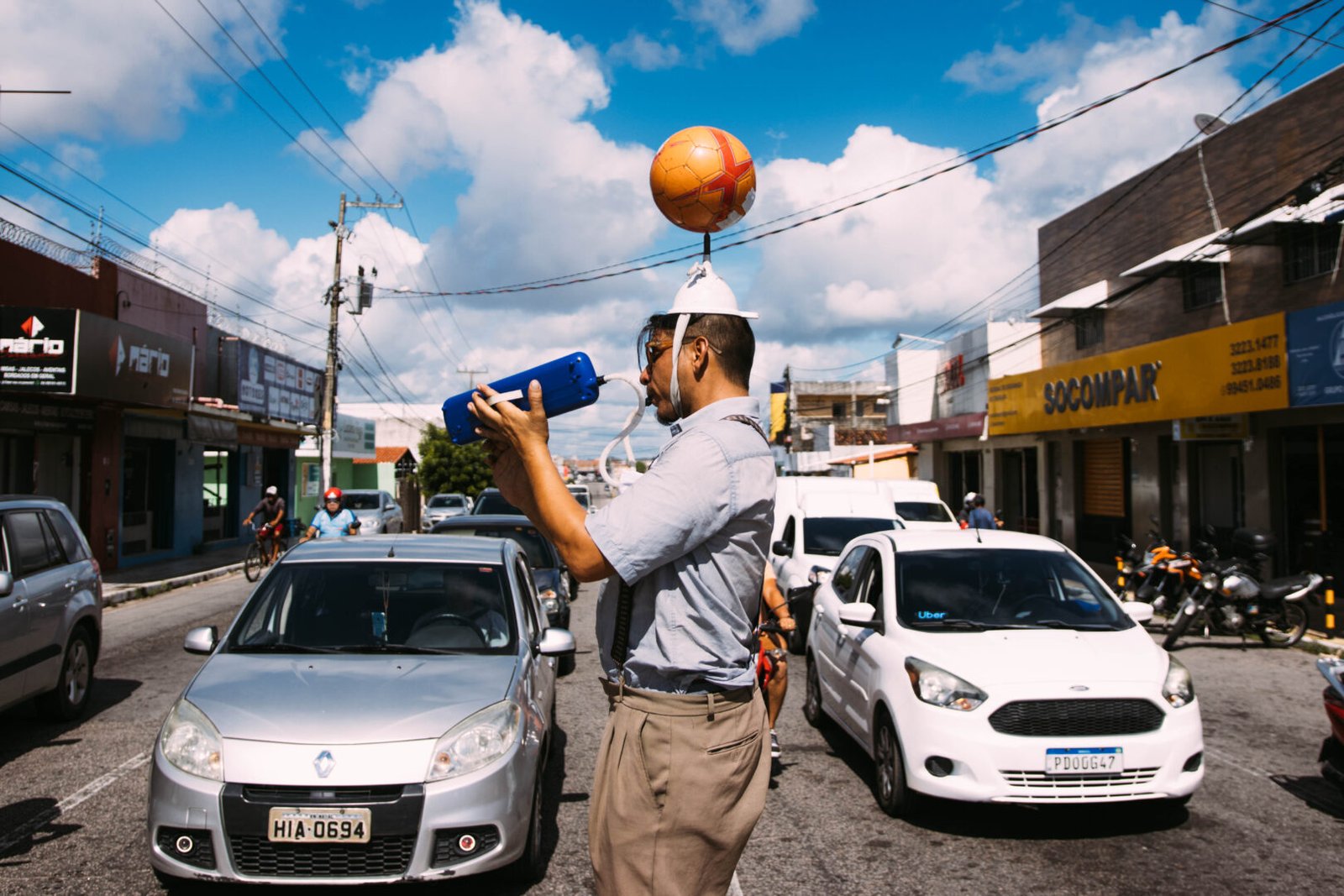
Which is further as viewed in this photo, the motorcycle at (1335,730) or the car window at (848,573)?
the car window at (848,573)

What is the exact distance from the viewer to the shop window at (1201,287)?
695 inches

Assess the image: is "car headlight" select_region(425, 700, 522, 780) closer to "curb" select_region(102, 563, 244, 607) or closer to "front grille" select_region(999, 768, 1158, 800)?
"front grille" select_region(999, 768, 1158, 800)

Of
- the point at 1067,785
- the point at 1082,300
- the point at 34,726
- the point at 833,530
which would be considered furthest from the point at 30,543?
the point at 1082,300

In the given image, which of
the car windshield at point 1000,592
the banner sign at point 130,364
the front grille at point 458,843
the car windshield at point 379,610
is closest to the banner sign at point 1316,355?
the car windshield at point 1000,592

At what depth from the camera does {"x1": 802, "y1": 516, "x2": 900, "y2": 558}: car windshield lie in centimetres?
1260

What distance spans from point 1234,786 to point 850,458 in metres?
30.8

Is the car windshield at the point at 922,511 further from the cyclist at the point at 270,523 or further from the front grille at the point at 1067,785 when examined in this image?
the cyclist at the point at 270,523

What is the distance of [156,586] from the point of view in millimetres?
18141

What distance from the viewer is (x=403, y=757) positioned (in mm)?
4031

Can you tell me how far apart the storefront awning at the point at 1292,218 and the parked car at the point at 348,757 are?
1395 centimetres

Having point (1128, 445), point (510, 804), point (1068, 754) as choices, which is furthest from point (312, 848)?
point (1128, 445)

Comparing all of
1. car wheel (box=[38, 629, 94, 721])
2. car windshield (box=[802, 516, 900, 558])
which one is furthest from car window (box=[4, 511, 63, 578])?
car windshield (box=[802, 516, 900, 558])

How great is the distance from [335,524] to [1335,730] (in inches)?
493

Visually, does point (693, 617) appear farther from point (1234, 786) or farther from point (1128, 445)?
point (1128, 445)
